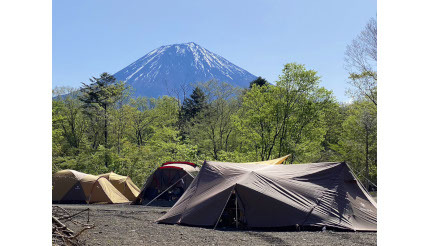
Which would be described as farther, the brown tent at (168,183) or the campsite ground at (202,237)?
the brown tent at (168,183)

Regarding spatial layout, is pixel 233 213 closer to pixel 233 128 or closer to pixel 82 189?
pixel 82 189

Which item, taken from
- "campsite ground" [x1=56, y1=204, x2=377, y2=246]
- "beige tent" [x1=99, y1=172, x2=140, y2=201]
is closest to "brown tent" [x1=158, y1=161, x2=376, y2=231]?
"campsite ground" [x1=56, y1=204, x2=377, y2=246]

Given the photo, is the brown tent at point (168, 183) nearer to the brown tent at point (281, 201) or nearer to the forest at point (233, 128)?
the brown tent at point (281, 201)

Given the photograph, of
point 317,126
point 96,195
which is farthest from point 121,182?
point 317,126

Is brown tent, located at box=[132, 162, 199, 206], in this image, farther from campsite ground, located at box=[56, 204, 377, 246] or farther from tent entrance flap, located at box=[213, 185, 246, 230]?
campsite ground, located at box=[56, 204, 377, 246]

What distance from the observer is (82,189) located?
835 inches

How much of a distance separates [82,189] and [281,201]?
45.6 feet

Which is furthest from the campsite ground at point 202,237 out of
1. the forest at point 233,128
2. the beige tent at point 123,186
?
the forest at point 233,128

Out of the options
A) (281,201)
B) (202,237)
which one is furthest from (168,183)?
(202,237)

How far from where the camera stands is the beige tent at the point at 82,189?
67.9 feet

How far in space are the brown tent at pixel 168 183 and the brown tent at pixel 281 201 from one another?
5.77 meters

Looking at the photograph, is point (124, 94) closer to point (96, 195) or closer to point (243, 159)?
point (243, 159)

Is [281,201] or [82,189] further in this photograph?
[82,189]
